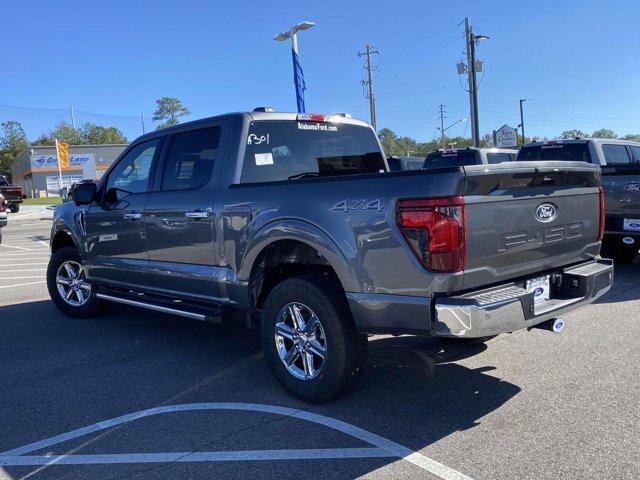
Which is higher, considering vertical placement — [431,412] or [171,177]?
[171,177]

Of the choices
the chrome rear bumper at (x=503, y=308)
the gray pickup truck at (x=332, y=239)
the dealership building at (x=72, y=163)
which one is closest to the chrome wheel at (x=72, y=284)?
the gray pickup truck at (x=332, y=239)

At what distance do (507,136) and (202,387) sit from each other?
23811 mm

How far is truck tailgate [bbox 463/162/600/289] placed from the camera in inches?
131

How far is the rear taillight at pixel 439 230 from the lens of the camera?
3.20m

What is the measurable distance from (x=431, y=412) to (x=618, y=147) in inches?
342

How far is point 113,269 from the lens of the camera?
585 centimetres

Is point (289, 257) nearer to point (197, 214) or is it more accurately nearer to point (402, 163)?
point (197, 214)

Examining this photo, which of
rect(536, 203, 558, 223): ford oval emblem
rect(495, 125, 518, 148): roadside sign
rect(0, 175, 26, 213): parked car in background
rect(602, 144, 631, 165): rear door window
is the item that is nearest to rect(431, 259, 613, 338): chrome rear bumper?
rect(536, 203, 558, 223): ford oval emblem

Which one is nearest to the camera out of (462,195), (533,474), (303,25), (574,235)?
(533,474)

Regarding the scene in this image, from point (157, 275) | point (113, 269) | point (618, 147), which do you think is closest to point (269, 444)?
point (157, 275)

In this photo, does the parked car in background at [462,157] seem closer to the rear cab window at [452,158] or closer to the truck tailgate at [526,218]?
the rear cab window at [452,158]

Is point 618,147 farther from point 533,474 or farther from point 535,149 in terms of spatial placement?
point 533,474

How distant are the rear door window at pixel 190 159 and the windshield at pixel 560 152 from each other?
6456 millimetres

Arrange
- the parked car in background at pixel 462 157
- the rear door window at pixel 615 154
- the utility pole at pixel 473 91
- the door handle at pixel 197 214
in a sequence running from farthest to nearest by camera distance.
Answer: the utility pole at pixel 473 91
the parked car in background at pixel 462 157
the rear door window at pixel 615 154
the door handle at pixel 197 214
